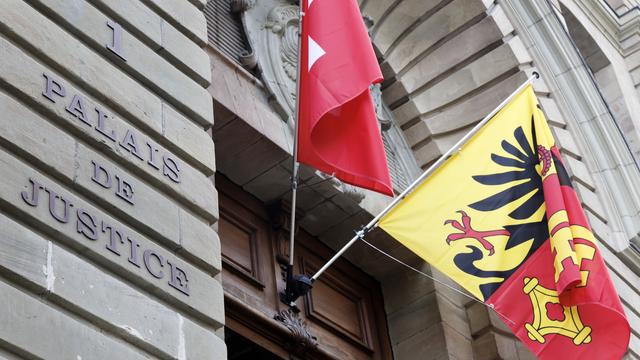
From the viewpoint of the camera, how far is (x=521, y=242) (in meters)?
11.4

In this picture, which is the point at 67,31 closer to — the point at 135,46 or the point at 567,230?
the point at 135,46

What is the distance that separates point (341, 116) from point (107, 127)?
10.8ft

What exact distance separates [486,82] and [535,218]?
4.60 meters

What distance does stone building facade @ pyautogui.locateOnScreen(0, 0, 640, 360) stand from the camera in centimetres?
727

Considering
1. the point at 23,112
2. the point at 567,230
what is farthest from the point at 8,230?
the point at 567,230

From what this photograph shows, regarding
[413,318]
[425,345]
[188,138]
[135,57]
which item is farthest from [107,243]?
[413,318]

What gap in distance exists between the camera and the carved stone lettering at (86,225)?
7.40m

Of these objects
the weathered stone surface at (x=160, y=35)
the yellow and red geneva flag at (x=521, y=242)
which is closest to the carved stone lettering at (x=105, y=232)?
the weathered stone surface at (x=160, y=35)

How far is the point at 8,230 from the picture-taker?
6895 millimetres

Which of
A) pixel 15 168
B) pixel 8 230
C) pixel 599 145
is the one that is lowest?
pixel 8 230

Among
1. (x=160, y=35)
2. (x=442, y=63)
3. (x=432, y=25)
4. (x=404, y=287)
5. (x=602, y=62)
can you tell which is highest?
(x=602, y=62)

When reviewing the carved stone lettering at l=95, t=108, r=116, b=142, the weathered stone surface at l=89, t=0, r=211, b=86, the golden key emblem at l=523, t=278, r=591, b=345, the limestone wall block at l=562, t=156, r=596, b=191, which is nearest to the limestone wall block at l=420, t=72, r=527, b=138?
the limestone wall block at l=562, t=156, r=596, b=191

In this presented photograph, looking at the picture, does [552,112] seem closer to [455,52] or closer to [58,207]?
[455,52]

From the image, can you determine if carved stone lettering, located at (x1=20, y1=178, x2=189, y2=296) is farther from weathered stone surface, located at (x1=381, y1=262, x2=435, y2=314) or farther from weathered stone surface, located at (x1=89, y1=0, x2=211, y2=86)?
weathered stone surface, located at (x1=381, y1=262, x2=435, y2=314)
